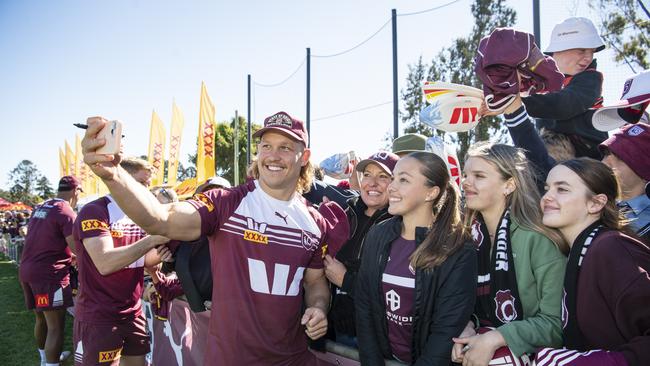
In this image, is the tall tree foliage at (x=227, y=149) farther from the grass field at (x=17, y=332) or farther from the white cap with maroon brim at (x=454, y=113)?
the white cap with maroon brim at (x=454, y=113)

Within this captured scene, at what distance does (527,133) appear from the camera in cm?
242

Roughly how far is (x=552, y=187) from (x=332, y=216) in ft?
4.24

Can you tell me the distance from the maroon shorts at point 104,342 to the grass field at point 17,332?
3.01 meters

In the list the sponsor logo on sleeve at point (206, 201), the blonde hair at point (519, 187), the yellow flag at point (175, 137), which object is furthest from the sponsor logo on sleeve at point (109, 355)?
the yellow flag at point (175, 137)

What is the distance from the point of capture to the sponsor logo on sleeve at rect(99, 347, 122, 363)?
349 cm

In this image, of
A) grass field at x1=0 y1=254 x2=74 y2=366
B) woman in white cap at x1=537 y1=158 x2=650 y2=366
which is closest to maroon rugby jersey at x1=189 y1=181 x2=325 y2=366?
woman in white cap at x1=537 y1=158 x2=650 y2=366

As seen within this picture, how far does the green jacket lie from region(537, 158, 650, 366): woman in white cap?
0.06m

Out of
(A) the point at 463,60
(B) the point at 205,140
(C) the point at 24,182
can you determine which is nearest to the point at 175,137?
(B) the point at 205,140

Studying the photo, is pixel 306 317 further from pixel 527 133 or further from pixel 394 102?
pixel 394 102

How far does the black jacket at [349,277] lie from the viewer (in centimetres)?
266

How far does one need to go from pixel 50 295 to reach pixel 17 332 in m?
3.17

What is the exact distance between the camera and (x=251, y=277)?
232 cm

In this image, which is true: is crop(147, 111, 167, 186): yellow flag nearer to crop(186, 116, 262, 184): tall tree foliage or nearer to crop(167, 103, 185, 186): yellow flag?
crop(167, 103, 185, 186): yellow flag

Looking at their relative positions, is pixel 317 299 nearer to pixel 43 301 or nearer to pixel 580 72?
pixel 580 72
